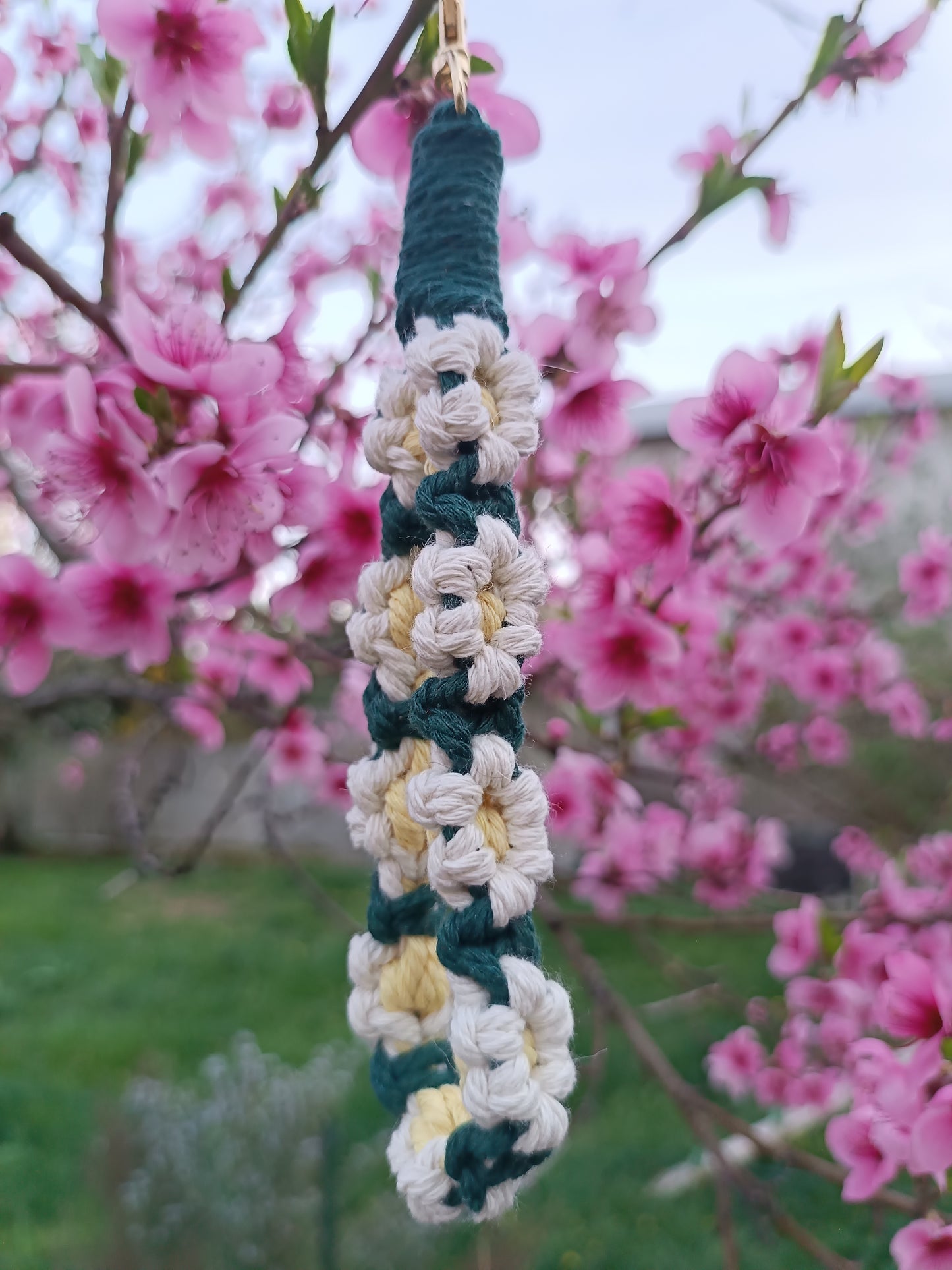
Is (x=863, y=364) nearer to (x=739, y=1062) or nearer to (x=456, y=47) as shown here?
(x=456, y=47)

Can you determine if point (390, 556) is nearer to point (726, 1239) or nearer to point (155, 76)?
point (155, 76)

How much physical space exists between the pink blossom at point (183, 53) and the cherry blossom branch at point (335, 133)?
95 mm

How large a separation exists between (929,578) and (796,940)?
40.3 inches

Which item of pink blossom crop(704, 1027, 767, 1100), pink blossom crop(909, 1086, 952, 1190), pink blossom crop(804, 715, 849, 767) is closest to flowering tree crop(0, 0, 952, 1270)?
pink blossom crop(909, 1086, 952, 1190)

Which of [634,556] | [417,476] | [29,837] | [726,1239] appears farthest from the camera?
[29,837]

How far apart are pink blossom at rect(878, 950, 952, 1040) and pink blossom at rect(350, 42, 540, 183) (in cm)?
71

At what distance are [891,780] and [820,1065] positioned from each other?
2316mm

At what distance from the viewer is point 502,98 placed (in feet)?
2.04

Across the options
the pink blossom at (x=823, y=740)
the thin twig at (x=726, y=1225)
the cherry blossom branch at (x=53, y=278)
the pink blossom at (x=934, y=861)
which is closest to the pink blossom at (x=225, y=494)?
the cherry blossom branch at (x=53, y=278)

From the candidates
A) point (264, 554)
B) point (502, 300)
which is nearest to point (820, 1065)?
point (264, 554)

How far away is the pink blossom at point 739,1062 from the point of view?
6.52 feet

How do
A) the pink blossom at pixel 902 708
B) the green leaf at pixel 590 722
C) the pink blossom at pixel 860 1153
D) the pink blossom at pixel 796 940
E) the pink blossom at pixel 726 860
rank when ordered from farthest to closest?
the pink blossom at pixel 902 708 → the pink blossom at pixel 726 860 → the pink blossom at pixel 796 940 → the green leaf at pixel 590 722 → the pink blossom at pixel 860 1153

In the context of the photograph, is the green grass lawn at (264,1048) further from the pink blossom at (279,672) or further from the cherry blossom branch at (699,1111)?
the pink blossom at (279,672)

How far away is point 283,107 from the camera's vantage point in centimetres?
146
